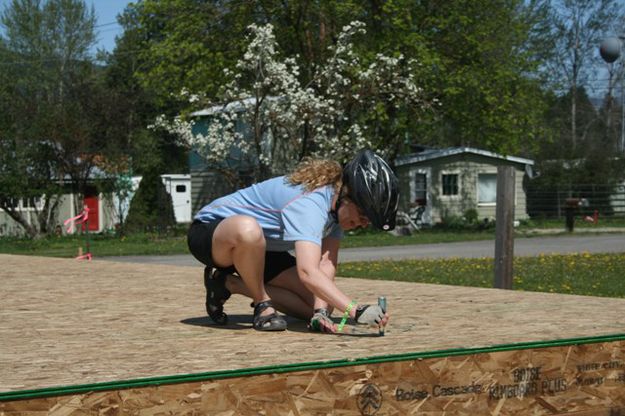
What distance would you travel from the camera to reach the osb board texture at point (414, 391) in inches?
136

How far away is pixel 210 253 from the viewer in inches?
193

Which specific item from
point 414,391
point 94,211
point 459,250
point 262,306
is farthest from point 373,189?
point 94,211

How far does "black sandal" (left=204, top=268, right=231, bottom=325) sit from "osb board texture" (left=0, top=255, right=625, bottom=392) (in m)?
0.08

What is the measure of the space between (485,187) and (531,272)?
23364mm

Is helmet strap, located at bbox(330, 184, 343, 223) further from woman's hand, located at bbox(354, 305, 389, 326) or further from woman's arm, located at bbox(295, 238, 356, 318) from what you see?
woman's hand, located at bbox(354, 305, 389, 326)

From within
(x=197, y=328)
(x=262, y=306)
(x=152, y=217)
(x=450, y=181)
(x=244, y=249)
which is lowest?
(x=197, y=328)

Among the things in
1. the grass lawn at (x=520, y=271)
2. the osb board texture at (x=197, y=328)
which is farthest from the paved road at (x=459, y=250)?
the osb board texture at (x=197, y=328)

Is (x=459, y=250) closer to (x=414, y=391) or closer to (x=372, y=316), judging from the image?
(x=372, y=316)

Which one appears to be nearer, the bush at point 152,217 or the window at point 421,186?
the bush at point 152,217

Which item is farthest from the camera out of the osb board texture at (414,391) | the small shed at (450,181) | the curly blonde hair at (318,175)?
the small shed at (450,181)

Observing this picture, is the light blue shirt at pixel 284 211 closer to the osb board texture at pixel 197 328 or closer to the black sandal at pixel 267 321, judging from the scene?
the black sandal at pixel 267 321

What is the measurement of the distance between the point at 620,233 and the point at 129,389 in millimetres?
25393

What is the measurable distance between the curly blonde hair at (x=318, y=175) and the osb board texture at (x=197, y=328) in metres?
0.69

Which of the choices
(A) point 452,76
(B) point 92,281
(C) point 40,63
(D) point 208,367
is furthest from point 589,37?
(D) point 208,367
